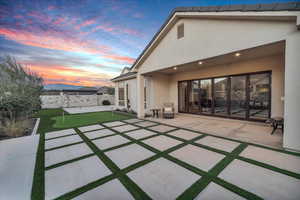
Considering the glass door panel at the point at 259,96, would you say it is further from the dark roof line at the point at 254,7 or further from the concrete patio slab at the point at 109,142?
the concrete patio slab at the point at 109,142

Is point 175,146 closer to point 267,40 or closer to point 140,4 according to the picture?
point 267,40

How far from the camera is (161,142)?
3.77 meters

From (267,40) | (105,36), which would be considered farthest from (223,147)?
(105,36)

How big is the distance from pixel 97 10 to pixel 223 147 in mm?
9187

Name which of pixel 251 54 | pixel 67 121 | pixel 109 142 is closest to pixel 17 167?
pixel 109 142

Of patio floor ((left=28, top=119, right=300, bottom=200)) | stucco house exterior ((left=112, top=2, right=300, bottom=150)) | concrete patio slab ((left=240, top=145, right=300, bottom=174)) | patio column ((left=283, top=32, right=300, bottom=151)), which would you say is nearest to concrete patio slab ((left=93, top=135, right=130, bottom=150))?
patio floor ((left=28, top=119, right=300, bottom=200))

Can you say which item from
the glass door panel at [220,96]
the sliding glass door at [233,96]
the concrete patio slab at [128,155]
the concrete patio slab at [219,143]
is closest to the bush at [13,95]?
the concrete patio slab at [128,155]

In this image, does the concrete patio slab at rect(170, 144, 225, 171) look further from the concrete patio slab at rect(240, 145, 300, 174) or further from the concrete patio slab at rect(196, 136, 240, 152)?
the concrete patio slab at rect(240, 145, 300, 174)

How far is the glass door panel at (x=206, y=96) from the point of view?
760 centimetres

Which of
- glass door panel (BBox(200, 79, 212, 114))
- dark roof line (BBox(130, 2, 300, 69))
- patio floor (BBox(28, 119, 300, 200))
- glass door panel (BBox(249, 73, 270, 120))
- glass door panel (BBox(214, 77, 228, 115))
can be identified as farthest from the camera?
glass door panel (BBox(200, 79, 212, 114))

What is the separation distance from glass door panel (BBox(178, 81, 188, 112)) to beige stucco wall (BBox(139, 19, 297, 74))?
129 inches

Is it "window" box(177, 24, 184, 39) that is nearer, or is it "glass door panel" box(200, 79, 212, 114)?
"window" box(177, 24, 184, 39)

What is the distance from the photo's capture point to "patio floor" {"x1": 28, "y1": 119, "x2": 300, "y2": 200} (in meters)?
1.78

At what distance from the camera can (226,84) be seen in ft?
22.6
